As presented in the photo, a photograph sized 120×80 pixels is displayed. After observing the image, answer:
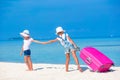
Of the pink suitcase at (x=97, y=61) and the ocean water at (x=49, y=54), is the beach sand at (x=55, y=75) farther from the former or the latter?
the ocean water at (x=49, y=54)

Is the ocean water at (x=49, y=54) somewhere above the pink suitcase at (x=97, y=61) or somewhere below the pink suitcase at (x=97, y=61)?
above

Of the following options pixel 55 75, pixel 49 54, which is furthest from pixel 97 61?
pixel 49 54

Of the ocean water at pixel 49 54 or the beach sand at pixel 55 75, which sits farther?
the ocean water at pixel 49 54

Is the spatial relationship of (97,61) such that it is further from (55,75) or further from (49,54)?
(49,54)

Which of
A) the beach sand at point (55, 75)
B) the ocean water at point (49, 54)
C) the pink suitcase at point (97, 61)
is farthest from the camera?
the ocean water at point (49, 54)

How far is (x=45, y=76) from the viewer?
8.71 meters

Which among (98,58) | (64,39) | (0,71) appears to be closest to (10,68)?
(0,71)

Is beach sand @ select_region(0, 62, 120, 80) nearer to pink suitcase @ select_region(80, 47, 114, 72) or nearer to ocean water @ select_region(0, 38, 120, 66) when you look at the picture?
pink suitcase @ select_region(80, 47, 114, 72)

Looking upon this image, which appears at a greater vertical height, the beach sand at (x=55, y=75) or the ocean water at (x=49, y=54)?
the ocean water at (x=49, y=54)

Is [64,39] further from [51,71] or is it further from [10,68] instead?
[10,68]

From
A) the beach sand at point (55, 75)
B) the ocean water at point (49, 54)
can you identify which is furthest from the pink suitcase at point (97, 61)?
the ocean water at point (49, 54)

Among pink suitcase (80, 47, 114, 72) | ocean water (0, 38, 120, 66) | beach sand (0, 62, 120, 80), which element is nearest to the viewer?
beach sand (0, 62, 120, 80)

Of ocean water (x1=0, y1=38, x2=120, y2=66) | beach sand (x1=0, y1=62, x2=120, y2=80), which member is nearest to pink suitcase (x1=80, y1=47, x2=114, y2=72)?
beach sand (x1=0, y1=62, x2=120, y2=80)

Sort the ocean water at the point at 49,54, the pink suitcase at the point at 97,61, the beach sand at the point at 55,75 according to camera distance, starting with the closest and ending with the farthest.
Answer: the beach sand at the point at 55,75
the pink suitcase at the point at 97,61
the ocean water at the point at 49,54
